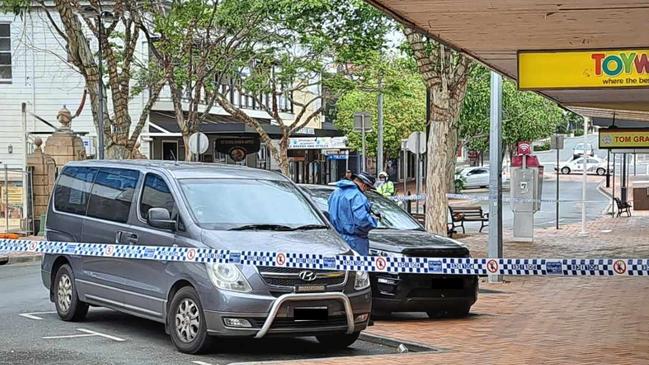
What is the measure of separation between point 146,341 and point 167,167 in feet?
6.10

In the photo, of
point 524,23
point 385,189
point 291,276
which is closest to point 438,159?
point 385,189

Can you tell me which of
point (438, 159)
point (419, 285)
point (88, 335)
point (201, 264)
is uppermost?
point (438, 159)

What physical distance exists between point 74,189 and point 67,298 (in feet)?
4.28

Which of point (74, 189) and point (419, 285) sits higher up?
point (74, 189)

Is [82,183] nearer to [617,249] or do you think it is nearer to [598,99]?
[598,99]

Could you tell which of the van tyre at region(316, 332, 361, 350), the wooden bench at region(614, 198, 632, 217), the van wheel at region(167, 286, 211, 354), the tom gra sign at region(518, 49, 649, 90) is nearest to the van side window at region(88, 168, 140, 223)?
the van wheel at region(167, 286, 211, 354)

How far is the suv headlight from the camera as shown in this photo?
950 centimetres

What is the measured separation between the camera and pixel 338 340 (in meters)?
9.86

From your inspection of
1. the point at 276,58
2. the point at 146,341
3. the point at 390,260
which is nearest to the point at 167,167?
the point at 146,341

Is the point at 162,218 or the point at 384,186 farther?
the point at 384,186

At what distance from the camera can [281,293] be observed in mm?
8844

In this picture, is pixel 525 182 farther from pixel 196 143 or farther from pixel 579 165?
pixel 579 165

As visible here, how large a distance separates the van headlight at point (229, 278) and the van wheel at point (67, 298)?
2707 millimetres

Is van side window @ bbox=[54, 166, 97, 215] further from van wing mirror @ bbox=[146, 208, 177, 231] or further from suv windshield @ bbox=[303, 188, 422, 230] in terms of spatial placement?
suv windshield @ bbox=[303, 188, 422, 230]
